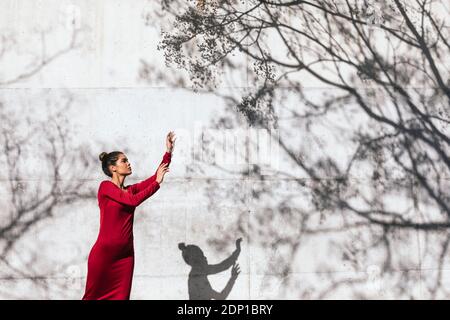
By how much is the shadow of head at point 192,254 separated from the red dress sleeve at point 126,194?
1812 millimetres

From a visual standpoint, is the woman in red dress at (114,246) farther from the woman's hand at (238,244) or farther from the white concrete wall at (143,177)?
the woman's hand at (238,244)

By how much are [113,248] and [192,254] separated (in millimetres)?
1810

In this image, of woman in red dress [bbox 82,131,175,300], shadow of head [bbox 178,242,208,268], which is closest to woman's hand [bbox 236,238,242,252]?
shadow of head [bbox 178,242,208,268]

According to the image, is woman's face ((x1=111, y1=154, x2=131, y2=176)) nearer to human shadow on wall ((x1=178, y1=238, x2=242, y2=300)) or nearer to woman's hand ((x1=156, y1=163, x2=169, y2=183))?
woman's hand ((x1=156, y1=163, x2=169, y2=183))

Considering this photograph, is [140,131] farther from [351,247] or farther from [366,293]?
[366,293]

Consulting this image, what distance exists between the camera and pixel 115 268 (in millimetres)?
4977

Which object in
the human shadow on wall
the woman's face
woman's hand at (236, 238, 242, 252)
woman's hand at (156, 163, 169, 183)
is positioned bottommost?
the human shadow on wall

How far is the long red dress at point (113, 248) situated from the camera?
4.91m

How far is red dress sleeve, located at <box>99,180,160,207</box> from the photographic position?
4.83 m

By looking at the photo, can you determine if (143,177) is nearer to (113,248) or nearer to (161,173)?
(161,173)

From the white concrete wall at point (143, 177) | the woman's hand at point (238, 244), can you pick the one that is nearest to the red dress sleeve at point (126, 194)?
the white concrete wall at point (143, 177)

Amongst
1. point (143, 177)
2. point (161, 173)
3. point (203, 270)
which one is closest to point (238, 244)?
point (203, 270)
